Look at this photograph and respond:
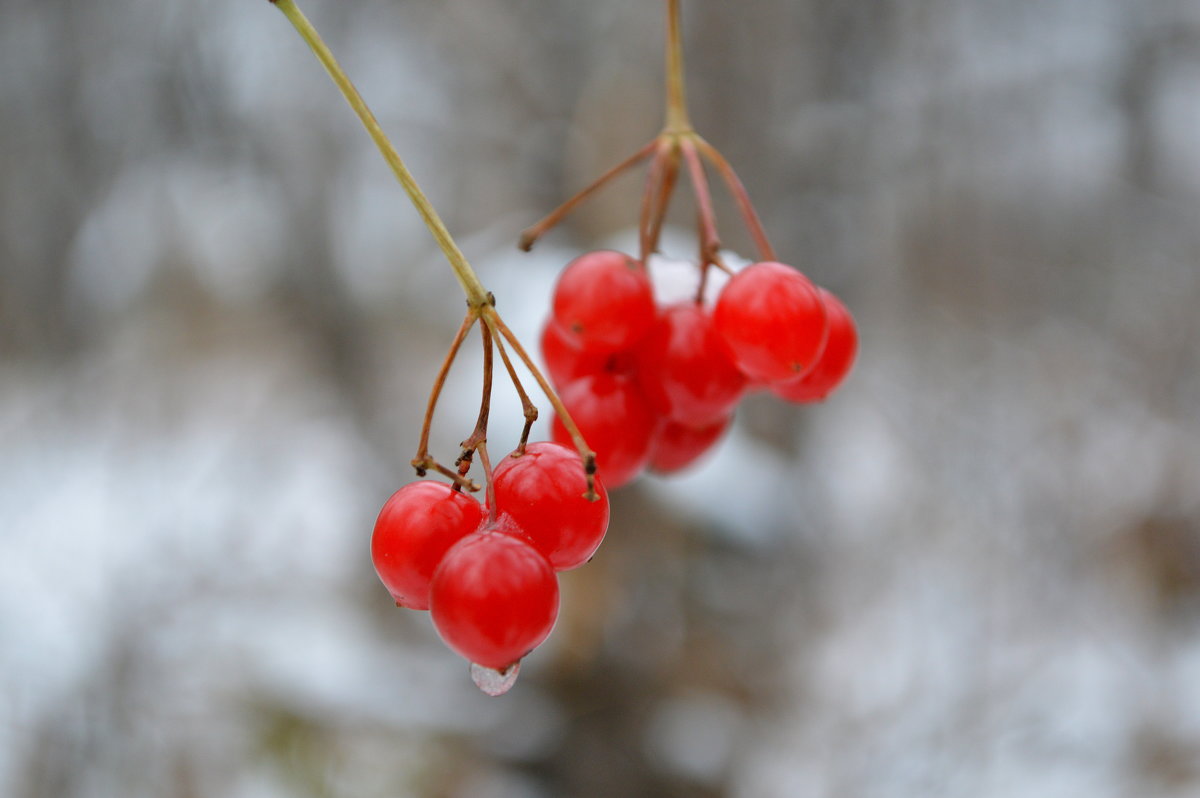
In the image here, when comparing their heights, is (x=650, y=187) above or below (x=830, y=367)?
above

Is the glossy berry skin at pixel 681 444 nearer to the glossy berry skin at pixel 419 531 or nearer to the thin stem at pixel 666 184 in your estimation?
the thin stem at pixel 666 184

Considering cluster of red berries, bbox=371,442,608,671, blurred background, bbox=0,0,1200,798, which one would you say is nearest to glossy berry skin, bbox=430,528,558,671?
cluster of red berries, bbox=371,442,608,671

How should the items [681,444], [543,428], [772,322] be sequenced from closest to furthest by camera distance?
[772,322] < [681,444] < [543,428]

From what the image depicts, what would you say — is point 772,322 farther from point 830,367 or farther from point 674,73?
point 674,73

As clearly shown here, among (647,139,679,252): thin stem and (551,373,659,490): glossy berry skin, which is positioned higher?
(647,139,679,252): thin stem

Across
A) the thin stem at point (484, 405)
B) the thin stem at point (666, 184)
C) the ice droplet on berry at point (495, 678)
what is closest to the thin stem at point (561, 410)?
the thin stem at point (484, 405)

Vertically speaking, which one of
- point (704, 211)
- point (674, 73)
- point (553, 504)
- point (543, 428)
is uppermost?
point (674, 73)

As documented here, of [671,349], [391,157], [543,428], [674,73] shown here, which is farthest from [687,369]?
[543,428]

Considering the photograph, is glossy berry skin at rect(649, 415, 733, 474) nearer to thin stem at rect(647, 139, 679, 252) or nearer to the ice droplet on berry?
thin stem at rect(647, 139, 679, 252)
